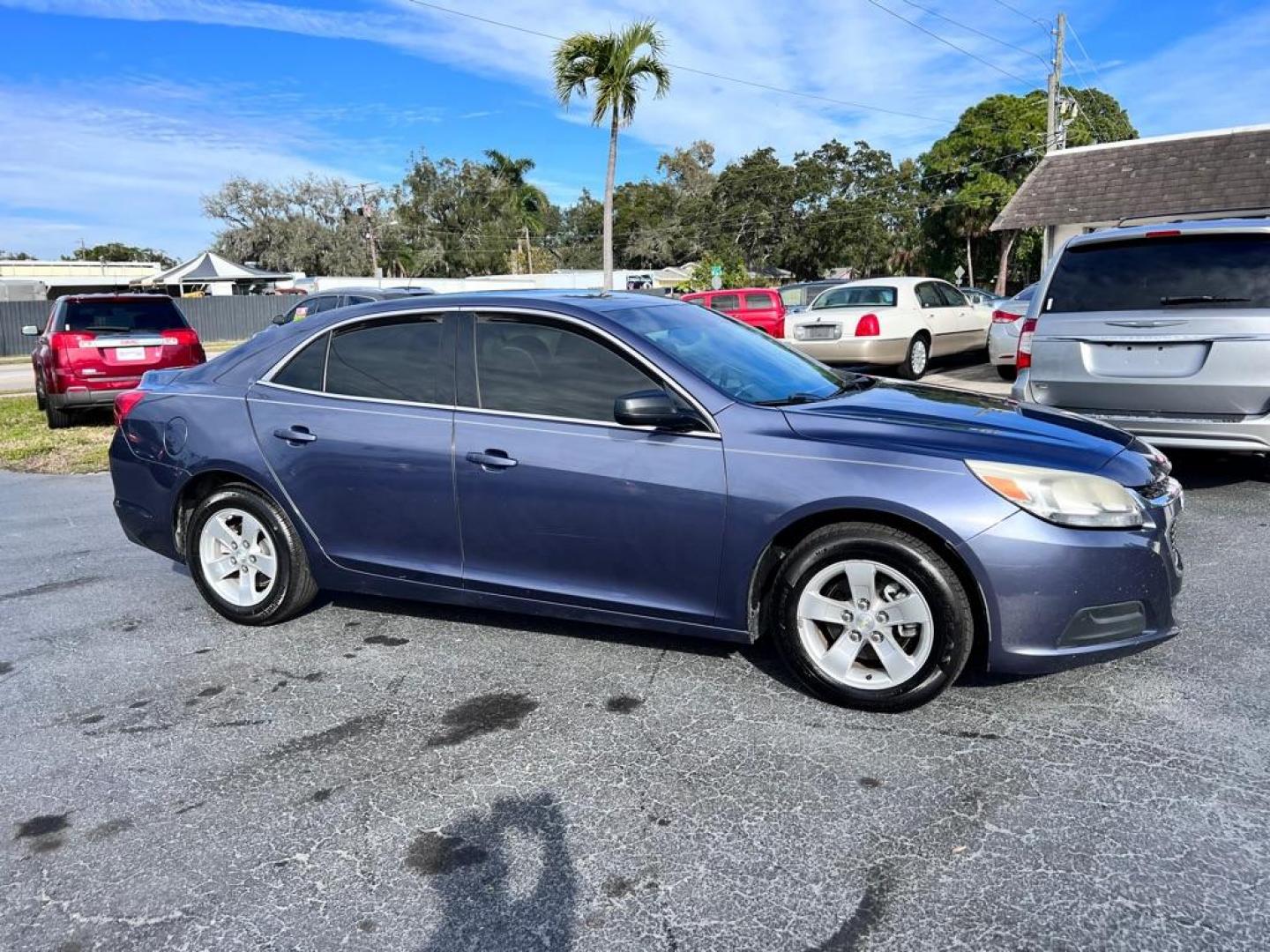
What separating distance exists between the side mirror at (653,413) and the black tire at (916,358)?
442 inches

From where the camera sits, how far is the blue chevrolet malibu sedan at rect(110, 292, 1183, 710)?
131 inches

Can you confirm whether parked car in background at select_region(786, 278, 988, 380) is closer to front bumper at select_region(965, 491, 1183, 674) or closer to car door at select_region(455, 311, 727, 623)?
car door at select_region(455, 311, 727, 623)

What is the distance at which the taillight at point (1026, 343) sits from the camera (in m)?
6.73

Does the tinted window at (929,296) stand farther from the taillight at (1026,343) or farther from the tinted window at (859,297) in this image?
the taillight at (1026,343)

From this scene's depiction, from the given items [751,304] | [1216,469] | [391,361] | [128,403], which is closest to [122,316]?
[128,403]

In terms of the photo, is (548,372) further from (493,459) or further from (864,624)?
(864,624)

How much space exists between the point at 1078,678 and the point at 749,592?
1403 millimetres

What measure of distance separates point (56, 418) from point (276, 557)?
9.34 meters

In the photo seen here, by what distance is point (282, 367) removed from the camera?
180 inches

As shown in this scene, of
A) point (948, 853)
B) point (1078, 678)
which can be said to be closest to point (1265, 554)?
point (1078, 678)

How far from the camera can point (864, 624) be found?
346 cm

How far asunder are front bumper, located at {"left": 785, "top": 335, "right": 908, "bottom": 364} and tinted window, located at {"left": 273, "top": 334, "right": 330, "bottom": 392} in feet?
32.6

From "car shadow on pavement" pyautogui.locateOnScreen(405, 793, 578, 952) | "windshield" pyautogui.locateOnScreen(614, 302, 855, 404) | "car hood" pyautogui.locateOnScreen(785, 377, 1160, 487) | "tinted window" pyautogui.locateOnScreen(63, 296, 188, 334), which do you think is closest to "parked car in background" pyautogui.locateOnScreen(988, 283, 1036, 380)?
"windshield" pyautogui.locateOnScreen(614, 302, 855, 404)

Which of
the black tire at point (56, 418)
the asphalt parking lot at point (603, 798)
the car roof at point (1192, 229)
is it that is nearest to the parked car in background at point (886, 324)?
the car roof at point (1192, 229)
